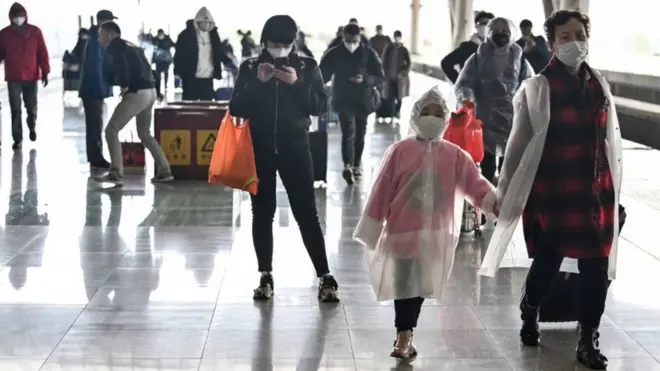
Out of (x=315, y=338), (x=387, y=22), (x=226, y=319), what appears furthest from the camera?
(x=387, y=22)

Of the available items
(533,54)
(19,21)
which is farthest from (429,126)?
(19,21)

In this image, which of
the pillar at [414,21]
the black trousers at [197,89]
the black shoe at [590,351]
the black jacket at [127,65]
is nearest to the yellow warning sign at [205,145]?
the black jacket at [127,65]

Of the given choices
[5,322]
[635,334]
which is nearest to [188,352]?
[5,322]

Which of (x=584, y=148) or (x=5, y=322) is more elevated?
(x=584, y=148)

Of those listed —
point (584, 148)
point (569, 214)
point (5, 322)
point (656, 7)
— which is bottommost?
point (5, 322)

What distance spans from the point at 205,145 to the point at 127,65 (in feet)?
4.16

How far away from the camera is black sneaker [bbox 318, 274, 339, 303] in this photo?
5.86m

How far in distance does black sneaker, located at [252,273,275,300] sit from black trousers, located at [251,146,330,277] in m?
0.05

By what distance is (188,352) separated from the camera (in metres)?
4.86

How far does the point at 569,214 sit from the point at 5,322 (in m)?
2.84

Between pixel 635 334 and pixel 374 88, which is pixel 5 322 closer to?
pixel 635 334

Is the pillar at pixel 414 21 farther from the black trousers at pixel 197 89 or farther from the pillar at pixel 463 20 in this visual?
the black trousers at pixel 197 89

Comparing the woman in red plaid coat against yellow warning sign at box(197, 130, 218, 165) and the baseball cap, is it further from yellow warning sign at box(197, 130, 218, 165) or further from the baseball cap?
the baseball cap

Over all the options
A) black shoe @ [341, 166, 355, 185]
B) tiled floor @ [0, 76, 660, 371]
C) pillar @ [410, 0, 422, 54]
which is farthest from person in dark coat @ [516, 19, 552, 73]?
pillar @ [410, 0, 422, 54]
